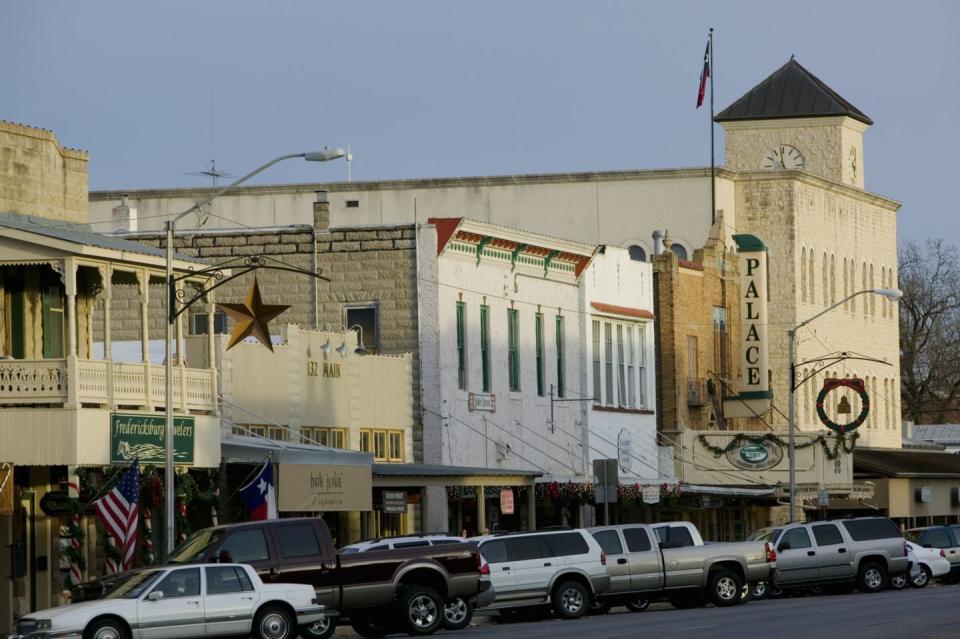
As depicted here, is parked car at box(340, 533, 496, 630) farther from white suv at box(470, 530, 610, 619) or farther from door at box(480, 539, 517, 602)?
white suv at box(470, 530, 610, 619)

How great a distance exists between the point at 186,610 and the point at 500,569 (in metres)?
8.49

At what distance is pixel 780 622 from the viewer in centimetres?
2969

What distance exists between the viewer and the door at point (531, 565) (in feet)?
111

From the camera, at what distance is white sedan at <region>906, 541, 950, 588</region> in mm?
43500

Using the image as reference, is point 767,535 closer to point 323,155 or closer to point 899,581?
point 899,581

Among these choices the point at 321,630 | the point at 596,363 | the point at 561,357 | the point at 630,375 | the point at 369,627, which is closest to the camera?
the point at 321,630

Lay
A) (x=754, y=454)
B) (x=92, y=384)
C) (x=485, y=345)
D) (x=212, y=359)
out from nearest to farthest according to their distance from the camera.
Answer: (x=92, y=384), (x=212, y=359), (x=485, y=345), (x=754, y=454)

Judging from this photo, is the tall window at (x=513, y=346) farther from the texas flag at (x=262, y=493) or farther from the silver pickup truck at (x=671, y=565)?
the texas flag at (x=262, y=493)

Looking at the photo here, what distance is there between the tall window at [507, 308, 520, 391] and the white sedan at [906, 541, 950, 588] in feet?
32.5

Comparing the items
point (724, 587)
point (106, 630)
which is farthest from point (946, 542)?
point (106, 630)

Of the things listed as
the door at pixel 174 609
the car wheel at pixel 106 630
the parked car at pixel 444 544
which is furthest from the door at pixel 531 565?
the car wheel at pixel 106 630

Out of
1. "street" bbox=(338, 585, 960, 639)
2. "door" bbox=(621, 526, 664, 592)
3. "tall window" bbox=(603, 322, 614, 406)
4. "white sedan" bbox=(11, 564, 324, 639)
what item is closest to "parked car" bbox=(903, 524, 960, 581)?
"street" bbox=(338, 585, 960, 639)

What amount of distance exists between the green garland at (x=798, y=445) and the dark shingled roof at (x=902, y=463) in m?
3.57

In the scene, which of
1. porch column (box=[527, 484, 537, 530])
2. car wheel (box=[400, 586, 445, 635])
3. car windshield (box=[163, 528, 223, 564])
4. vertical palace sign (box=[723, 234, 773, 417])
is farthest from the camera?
vertical palace sign (box=[723, 234, 773, 417])
